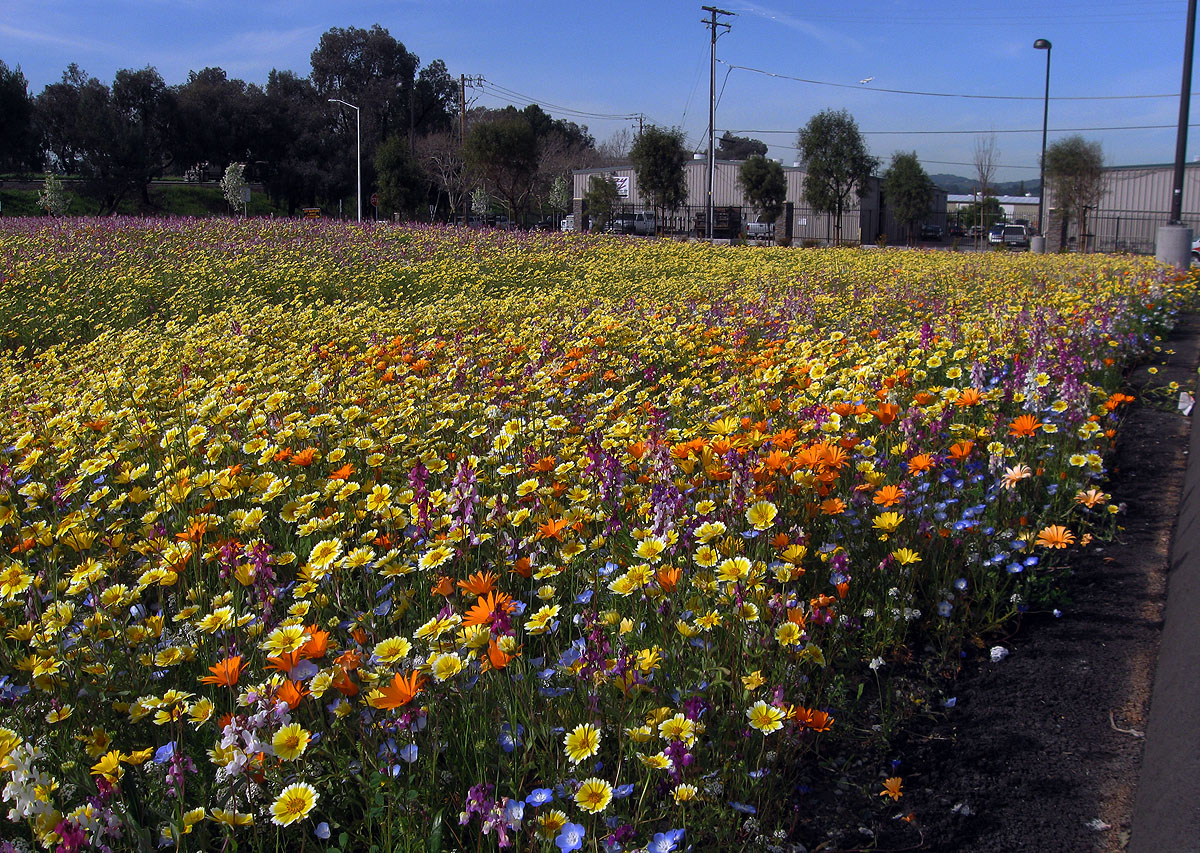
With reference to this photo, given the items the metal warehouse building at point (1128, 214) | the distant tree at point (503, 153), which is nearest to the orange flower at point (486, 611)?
the metal warehouse building at point (1128, 214)

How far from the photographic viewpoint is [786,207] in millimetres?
40469

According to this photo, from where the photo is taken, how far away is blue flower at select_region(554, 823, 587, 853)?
4.77 ft

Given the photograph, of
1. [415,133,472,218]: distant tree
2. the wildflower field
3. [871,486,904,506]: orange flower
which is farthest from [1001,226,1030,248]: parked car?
[871,486,904,506]: orange flower

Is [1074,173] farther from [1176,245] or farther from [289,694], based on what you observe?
[289,694]

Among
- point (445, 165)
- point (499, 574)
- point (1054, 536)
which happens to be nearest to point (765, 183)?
point (445, 165)

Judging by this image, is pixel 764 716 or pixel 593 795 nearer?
pixel 593 795

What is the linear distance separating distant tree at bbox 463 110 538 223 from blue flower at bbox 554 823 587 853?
3491cm

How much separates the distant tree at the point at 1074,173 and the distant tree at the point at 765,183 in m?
13.5

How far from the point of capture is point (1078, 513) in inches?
155

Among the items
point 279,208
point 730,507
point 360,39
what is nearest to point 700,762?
point 730,507

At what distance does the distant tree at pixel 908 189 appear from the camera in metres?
48.5

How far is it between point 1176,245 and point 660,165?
2715cm

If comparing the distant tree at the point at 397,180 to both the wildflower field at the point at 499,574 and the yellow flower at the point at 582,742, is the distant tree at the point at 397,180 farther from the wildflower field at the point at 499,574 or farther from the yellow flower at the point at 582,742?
the yellow flower at the point at 582,742

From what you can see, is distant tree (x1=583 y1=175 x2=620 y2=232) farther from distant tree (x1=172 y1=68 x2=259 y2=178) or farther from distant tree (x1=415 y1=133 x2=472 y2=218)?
distant tree (x1=172 y1=68 x2=259 y2=178)
